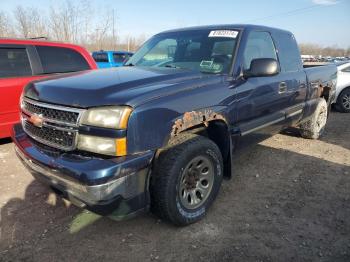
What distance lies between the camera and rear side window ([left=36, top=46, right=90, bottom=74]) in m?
5.85

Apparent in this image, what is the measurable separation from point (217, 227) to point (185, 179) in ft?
1.82

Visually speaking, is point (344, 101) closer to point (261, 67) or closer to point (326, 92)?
point (326, 92)

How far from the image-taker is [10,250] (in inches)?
112

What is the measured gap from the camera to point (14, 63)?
548 centimetres

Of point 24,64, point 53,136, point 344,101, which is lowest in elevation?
point 344,101

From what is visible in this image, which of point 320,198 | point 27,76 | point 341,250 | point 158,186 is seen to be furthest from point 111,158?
point 27,76

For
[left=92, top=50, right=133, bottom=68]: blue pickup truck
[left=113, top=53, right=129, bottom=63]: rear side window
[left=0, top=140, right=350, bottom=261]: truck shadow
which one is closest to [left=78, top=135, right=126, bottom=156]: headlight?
[left=0, top=140, right=350, bottom=261]: truck shadow

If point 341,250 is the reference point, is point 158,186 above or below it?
above

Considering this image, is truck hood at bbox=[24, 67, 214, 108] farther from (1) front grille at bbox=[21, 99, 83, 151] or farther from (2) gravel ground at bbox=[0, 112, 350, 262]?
(2) gravel ground at bbox=[0, 112, 350, 262]

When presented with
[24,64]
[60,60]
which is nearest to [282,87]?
[60,60]

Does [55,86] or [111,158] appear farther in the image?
[55,86]

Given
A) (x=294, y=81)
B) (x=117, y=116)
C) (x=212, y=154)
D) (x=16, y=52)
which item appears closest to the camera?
(x=117, y=116)

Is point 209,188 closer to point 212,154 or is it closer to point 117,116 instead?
point 212,154

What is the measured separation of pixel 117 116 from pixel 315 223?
2.19 meters
